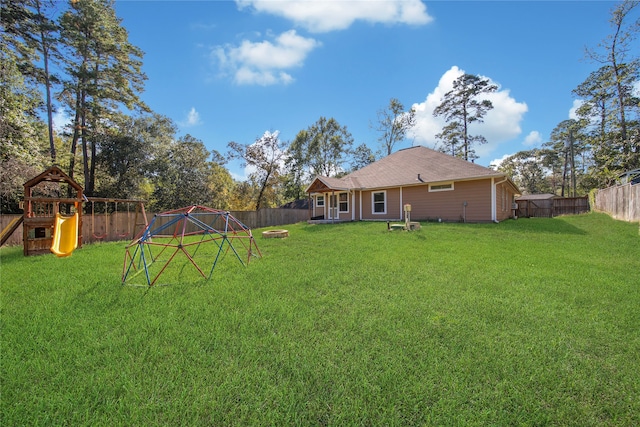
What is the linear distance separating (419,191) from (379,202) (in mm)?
2594

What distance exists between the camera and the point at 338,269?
5.53 metres

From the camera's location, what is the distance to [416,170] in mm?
15891

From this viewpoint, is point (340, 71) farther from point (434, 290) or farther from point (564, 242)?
point (434, 290)

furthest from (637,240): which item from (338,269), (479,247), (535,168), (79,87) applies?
(535,168)

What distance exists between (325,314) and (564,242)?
30.1 feet

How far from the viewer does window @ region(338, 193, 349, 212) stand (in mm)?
17656

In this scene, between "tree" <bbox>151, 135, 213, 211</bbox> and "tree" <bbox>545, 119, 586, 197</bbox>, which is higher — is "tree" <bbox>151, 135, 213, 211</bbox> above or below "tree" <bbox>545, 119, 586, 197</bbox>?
below

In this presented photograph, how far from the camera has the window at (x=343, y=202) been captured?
17.7 meters

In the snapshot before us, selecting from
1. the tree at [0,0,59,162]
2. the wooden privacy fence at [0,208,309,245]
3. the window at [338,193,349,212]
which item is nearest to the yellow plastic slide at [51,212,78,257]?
the wooden privacy fence at [0,208,309,245]

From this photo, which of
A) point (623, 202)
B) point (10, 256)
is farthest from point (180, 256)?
point (623, 202)

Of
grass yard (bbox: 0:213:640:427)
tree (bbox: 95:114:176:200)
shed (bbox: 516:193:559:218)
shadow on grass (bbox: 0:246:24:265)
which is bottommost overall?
grass yard (bbox: 0:213:640:427)

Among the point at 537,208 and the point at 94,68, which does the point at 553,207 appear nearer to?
the point at 537,208

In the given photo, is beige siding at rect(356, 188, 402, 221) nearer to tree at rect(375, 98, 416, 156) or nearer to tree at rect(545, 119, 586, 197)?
tree at rect(375, 98, 416, 156)

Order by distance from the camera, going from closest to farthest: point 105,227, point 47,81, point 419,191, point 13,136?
point 13,136
point 105,227
point 47,81
point 419,191
